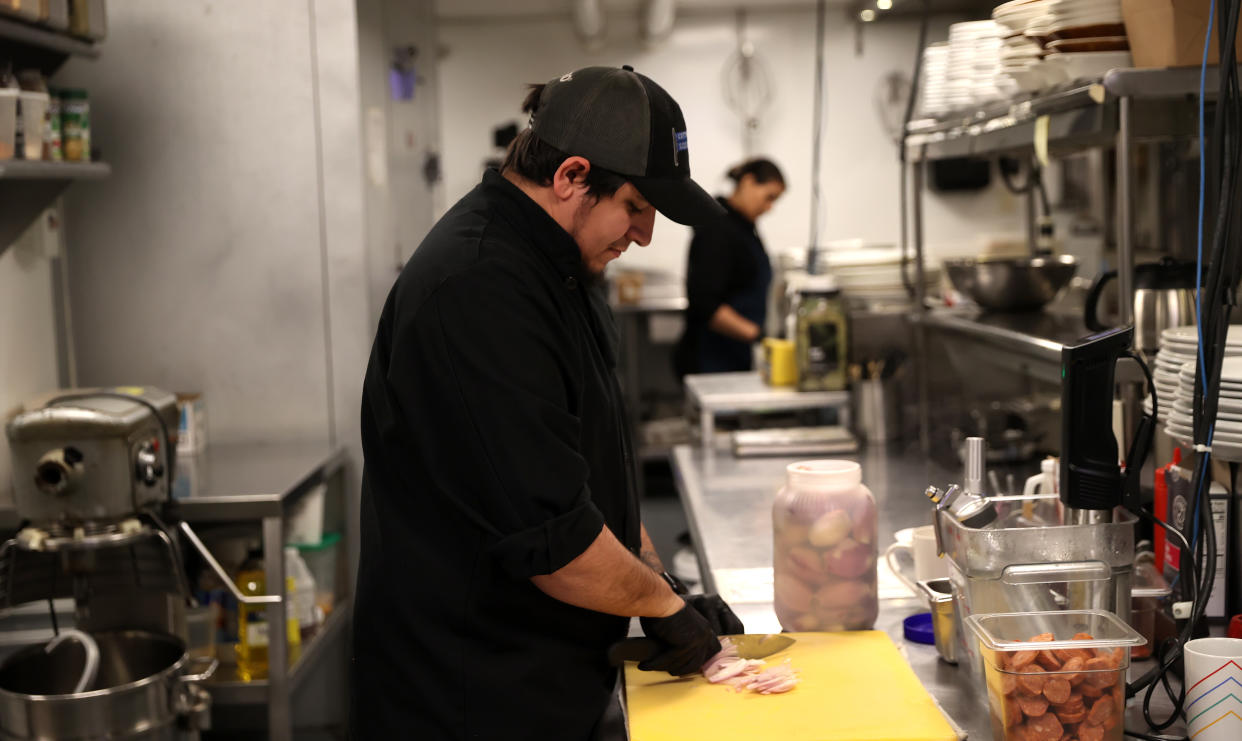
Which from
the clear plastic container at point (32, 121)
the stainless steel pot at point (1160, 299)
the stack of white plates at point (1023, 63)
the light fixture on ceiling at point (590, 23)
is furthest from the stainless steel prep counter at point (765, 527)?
the light fixture on ceiling at point (590, 23)

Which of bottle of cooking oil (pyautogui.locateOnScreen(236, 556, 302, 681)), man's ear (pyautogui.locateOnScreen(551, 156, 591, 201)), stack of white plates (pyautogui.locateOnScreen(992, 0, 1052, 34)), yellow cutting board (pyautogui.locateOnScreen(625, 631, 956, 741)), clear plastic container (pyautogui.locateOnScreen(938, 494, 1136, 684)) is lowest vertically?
bottle of cooking oil (pyautogui.locateOnScreen(236, 556, 302, 681))

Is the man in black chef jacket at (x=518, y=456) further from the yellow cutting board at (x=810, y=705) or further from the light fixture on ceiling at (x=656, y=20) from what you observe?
the light fixture on ceiling at (x=656, y=20)

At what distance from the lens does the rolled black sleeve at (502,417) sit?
1397mm

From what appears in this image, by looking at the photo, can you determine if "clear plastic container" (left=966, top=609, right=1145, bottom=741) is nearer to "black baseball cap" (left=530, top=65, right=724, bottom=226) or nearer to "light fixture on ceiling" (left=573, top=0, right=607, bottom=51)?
"black baseball cap" (left=530, top=65, right=724, bottom=226)

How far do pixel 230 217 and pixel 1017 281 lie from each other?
2188 mm

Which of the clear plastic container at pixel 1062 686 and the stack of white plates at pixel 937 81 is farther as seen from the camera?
the stack of white plates at pixel 937 81

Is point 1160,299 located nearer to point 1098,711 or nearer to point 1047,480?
point 1047,480

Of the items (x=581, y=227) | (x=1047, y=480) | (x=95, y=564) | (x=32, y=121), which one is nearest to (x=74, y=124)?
(x=32, y=121)

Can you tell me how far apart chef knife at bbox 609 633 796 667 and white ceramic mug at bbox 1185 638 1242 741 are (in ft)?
1.66

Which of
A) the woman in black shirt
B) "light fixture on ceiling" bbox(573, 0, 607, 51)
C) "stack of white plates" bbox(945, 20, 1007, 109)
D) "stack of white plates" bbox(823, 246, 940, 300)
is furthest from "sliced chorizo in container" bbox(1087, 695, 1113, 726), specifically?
"light fixture on ceiling" bbox(573, 0, 607, 51)

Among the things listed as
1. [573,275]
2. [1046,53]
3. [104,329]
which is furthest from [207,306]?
[1046,53]

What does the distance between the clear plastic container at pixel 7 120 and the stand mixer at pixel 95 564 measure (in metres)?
0.56

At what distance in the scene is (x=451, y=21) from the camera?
7012mm

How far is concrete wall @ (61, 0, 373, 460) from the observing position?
3344 millimetres
